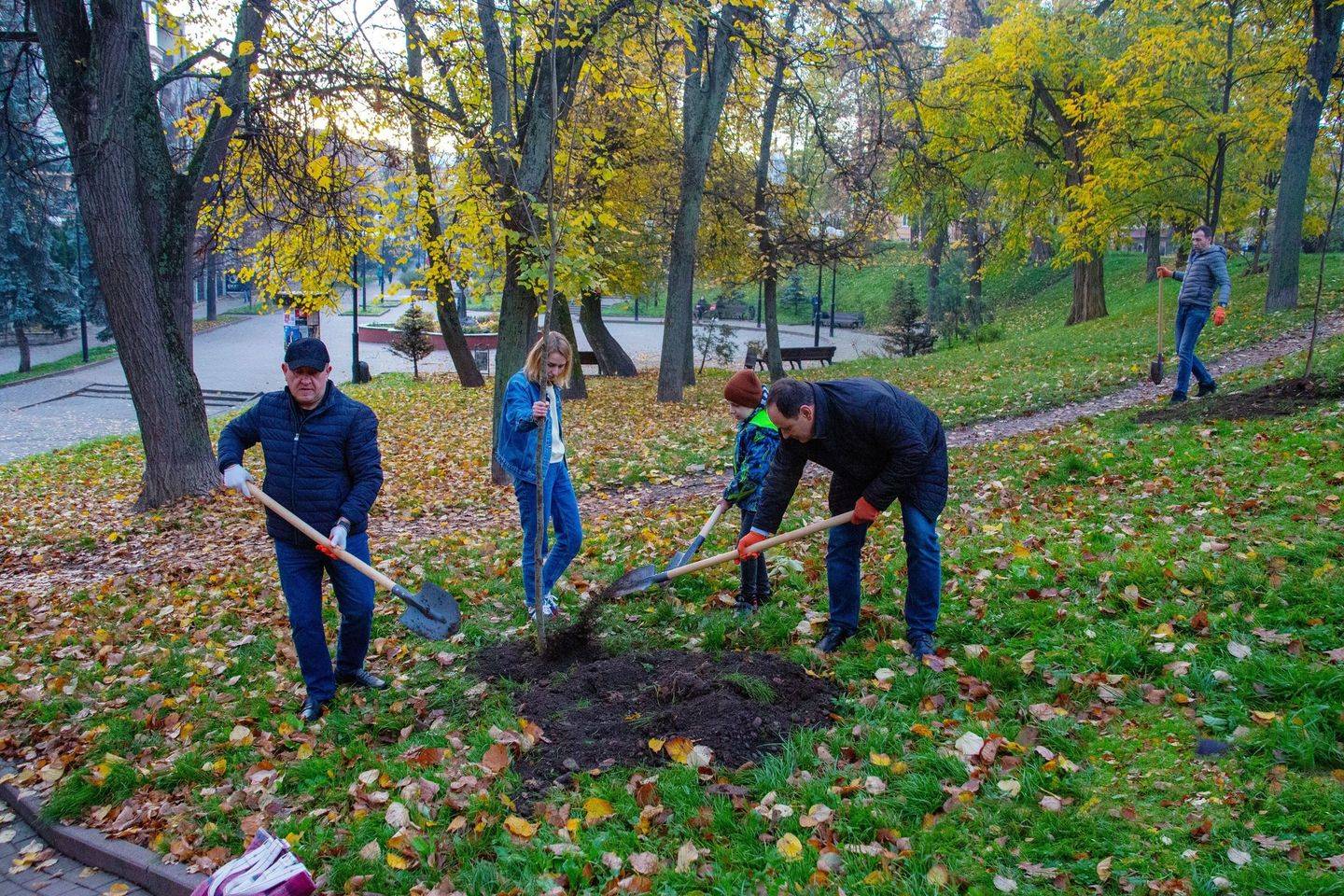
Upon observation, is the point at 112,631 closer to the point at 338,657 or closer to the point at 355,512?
the point at 338,657

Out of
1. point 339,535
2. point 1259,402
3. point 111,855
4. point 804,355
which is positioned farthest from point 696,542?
point 804,355

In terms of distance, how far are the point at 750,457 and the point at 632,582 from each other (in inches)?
42.2

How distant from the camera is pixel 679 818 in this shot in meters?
3.49

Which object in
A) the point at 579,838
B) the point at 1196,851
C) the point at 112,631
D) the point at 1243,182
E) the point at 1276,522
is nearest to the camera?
the point at 1196,851

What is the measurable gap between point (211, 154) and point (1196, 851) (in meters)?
10.9

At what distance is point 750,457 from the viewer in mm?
5379

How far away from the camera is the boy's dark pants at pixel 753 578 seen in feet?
17.9

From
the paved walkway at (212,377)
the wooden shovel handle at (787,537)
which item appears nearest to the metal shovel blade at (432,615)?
the wooden shovel handle at (787,537)

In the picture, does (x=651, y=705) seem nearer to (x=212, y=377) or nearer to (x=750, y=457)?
(x=750, y=457)

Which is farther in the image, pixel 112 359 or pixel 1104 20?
pixel 112 359

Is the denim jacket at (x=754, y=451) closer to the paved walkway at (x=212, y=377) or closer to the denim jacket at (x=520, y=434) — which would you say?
the denim jacket at (x=520, y=434)

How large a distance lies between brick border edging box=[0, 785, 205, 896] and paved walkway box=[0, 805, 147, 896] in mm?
30

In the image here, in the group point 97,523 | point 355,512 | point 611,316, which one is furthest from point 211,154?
point 611,316

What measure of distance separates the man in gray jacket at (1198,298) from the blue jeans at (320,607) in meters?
8.41
